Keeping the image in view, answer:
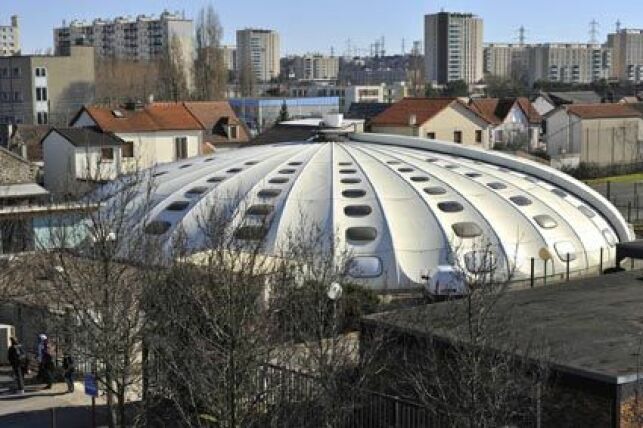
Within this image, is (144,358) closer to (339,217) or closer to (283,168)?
(339,217)

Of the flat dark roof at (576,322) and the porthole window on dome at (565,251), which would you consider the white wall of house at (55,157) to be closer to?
the porthole window on dome at (565,251)

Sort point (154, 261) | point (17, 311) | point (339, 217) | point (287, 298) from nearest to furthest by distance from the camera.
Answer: point (287, 298), point (154, 261), point (17, 311), point (339, 217)

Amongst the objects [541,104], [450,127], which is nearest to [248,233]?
[450,127]

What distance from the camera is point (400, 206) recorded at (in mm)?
36656

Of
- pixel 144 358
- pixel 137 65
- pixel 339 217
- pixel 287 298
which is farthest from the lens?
pixel 137 65

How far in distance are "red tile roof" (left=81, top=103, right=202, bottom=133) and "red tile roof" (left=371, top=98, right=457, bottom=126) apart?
→ 13.3m

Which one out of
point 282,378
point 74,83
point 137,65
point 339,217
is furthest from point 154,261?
point 137,65

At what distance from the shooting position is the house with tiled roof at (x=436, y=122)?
228 feet

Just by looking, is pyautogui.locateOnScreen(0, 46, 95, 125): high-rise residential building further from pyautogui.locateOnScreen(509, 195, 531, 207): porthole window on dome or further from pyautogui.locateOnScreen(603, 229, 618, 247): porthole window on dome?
pyautogui.locateOnScreen(603, 229, 618, 247): porthole window on dome

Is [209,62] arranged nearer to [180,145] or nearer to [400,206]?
[180,145]

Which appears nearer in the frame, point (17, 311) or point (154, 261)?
point (154, 261)

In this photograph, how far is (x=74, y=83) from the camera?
11038 cm

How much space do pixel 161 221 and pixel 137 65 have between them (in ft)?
348

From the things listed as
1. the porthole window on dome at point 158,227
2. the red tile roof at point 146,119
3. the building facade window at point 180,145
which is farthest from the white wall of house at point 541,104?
the porthole window on dome at point 158,227
